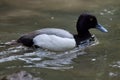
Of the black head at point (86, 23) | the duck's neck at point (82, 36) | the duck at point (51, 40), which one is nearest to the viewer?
the duck at point (51, 40)

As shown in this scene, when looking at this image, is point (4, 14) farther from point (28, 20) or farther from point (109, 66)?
point (109, 66)

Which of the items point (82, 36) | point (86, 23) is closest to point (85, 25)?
point (86, 23)

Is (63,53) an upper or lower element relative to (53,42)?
lower

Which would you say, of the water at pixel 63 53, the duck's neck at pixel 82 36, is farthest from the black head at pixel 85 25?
the water at pixel 63 53

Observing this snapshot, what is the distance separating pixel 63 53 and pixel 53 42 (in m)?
0.29

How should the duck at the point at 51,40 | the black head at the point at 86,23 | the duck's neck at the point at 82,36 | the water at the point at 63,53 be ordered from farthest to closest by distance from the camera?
the black head at the point at 86,23 → the duck's neck at the point at 82,36 → the duck at the point at 51,40 → the water at the point at 63,53

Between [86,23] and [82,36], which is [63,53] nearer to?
[82,36]

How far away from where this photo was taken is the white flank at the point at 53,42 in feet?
27.6

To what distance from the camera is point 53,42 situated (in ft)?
27.7

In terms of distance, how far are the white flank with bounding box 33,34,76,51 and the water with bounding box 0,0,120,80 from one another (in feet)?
0.39

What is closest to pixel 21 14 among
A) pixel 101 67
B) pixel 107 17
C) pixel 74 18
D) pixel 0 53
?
pixel 74 18

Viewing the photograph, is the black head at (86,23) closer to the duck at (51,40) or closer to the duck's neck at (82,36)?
the duck's neck at (82,36)

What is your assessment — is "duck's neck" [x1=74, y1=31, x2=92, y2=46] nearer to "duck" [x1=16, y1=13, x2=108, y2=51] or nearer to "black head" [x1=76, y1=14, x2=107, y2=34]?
"black head" [x1=76, y1=14, x2=107, y2=34]

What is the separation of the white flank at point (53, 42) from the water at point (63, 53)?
0.12 metres
